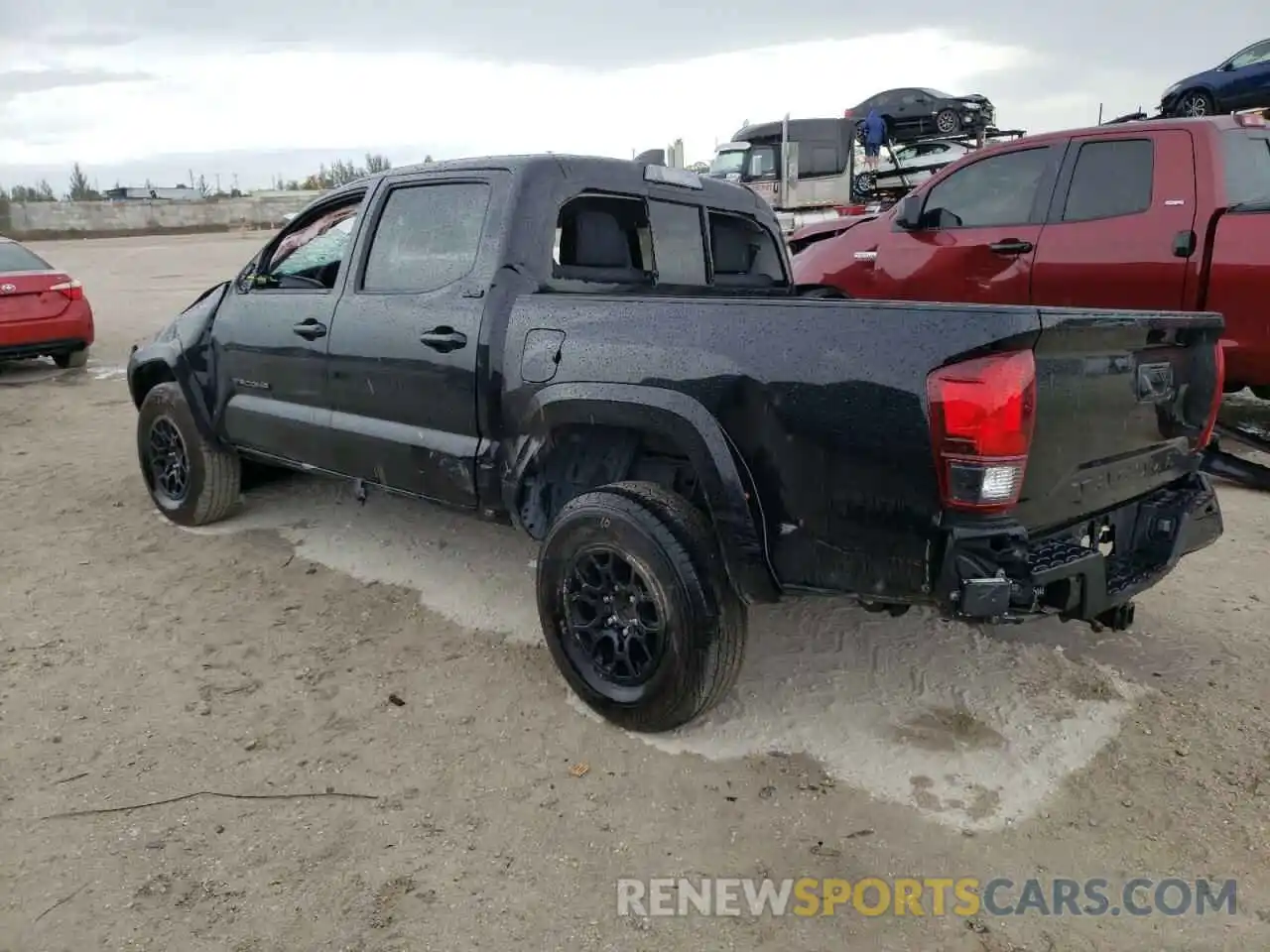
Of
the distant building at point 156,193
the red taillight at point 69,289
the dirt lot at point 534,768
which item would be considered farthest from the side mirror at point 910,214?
the distant building at point 156,193

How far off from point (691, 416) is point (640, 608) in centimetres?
65

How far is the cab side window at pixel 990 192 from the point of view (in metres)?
5.93

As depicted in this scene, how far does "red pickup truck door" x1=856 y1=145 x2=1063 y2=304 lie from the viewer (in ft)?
19.1

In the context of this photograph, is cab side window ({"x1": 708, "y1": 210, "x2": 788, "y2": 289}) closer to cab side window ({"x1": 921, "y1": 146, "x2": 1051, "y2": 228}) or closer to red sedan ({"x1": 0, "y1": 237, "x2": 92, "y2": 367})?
cab side window ({"x1": 921, "y1": 146, "x2": 1051, "y2": 228})

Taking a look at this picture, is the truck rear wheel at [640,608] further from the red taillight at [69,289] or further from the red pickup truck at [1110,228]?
the red taillight at [69,289]

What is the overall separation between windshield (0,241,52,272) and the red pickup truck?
29.5 feet

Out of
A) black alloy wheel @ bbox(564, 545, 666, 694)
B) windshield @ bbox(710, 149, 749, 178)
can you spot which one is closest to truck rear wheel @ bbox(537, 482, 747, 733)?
black alloy wheel @ bbox(564, 545, 666, 694)

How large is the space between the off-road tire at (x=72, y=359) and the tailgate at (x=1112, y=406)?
35.5 ft

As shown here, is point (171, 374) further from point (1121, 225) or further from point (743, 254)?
point (1121, 225)

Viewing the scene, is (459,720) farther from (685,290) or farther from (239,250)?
(239,250)

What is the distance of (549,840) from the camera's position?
2.60 metres

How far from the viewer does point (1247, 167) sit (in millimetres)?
5328

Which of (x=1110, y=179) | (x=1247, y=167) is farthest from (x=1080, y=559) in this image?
(x=1247, y=167)

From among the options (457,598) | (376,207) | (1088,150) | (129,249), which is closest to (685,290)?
(376,207)
